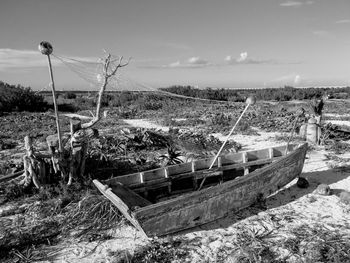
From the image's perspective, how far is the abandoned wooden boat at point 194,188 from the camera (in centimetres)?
504

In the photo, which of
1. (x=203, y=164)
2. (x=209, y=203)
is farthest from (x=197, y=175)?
(x=209, y=203)

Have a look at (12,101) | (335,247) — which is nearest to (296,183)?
(335,247)

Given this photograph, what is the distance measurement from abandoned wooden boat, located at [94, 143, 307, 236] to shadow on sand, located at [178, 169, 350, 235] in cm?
16

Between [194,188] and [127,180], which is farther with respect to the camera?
[194,188]

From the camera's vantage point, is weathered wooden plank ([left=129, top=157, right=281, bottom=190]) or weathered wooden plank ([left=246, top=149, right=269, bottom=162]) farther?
weathered wooden plank ([left=246, top=149, right=269, bottom=162])

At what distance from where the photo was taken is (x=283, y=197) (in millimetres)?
7004

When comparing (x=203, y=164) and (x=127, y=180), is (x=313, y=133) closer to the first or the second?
(x=203, y=164)

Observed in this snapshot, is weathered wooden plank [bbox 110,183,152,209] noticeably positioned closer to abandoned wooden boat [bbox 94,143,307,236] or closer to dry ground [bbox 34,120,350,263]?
abandoned wooden boat [bbox 94,143,307,236]

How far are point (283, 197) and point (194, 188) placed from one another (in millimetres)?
1997

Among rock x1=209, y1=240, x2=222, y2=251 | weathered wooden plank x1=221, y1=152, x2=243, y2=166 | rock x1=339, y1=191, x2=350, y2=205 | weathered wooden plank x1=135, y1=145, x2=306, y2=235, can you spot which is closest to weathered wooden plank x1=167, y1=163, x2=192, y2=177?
weathered wooden plank x1=221, y1=152, x2=243, y2=166

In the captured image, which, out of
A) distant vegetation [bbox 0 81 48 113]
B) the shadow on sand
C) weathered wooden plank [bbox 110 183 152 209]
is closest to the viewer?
weathered wooden plank [bbox 110 183 152 209]

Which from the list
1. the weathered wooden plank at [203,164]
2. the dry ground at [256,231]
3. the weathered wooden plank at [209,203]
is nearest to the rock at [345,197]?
the dry ground at [256,231]

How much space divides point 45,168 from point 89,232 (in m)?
2.25

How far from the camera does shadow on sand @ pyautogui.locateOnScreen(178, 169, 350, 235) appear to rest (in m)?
5.83
